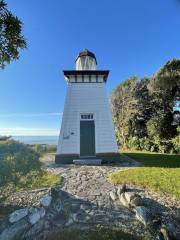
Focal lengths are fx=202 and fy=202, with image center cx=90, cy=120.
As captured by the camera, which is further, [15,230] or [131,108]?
[131,108]

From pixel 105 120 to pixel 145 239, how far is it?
7.95 meters

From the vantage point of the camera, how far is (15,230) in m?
3.81

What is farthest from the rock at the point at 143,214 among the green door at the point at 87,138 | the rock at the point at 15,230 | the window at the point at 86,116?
the window at the point at 86,116

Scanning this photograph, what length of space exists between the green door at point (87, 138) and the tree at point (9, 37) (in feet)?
23.1

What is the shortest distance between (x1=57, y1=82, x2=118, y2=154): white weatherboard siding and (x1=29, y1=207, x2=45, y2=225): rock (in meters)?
6.72

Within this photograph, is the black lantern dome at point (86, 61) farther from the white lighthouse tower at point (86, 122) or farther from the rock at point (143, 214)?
the rock at point (143, 214)

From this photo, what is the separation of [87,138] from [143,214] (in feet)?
23.3

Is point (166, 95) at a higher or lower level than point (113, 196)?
higher

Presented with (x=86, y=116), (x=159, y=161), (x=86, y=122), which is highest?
(x=86, y=116)

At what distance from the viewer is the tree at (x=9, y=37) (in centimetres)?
424

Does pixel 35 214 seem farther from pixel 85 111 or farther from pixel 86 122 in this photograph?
pixel 85 111

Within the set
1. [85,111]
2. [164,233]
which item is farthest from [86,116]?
[164,233]

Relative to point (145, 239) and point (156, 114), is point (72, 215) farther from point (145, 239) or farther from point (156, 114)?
point (156, 114)

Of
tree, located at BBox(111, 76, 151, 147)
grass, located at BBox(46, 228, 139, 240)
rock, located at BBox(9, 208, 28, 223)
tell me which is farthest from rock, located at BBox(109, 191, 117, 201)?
tree, located at BBox(111, 76, 151, 147)
